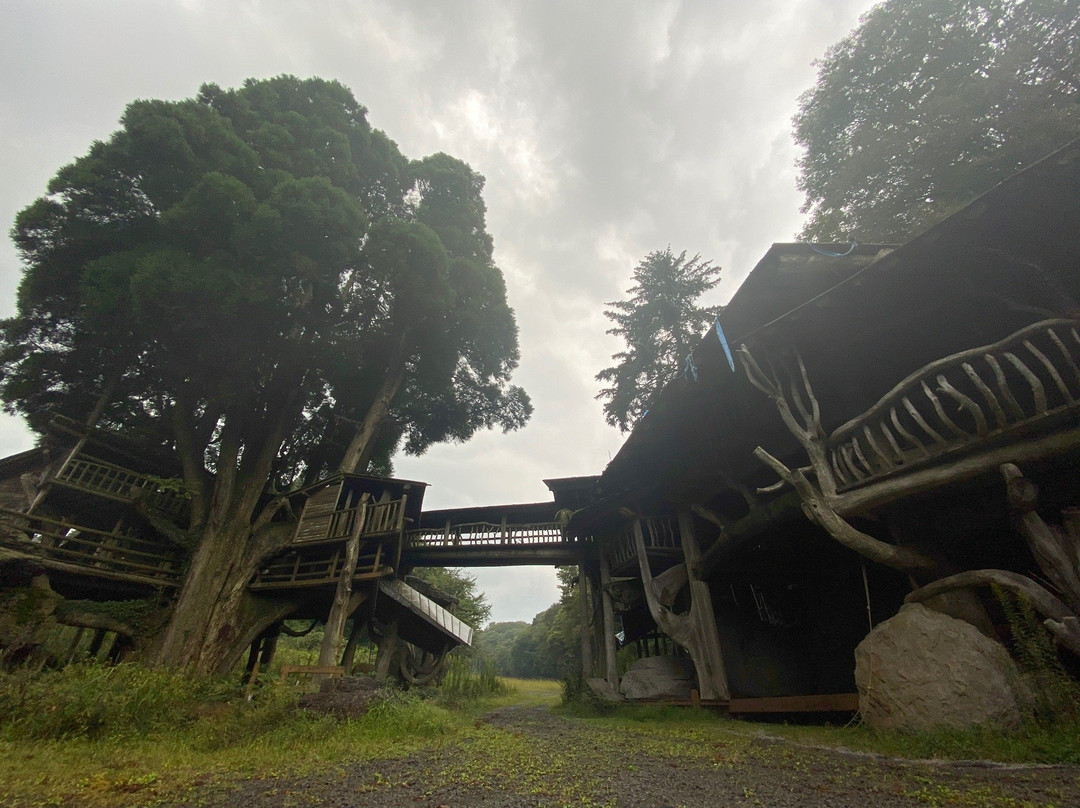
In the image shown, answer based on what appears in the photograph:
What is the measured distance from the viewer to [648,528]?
10.7 meters

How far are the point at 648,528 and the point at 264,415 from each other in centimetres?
1374

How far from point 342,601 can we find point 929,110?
2294 cm

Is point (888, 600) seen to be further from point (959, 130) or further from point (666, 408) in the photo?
point (959, 130)

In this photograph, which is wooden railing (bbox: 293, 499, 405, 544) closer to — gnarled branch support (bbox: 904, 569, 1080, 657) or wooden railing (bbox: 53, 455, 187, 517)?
wooden railing (bbox: 53, 455, 187, 517)

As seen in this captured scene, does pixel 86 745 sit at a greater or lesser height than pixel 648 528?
lesser

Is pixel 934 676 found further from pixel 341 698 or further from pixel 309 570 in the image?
pixel 309 570

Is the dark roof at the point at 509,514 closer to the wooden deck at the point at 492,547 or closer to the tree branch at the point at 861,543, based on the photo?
the wooden deck at the point at 492,547

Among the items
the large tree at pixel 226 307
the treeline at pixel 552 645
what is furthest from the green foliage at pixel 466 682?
the large tree at pixel 226 307

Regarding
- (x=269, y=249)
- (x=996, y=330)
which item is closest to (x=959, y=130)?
(x=996, y=330)

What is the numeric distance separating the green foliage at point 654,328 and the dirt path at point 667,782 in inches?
649

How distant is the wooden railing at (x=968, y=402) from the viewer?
3869 millimetres

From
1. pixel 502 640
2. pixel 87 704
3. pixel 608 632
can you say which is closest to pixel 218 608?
pixel 87 704

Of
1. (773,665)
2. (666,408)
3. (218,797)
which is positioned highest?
(666,408)

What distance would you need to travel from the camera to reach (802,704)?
6277mm
